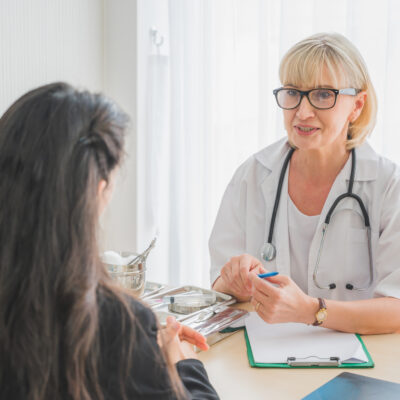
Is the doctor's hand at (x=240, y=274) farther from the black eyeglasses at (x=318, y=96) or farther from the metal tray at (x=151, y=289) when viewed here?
the black eyeglasses at (x=318, y=96)

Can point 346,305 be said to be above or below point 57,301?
below

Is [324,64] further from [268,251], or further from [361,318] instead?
[361,318]

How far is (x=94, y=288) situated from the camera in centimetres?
68

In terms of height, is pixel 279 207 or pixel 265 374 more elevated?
pixel 279 207

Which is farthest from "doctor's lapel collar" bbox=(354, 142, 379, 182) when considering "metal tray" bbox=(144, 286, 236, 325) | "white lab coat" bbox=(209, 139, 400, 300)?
"metal tray" bbox=(144, 286, 236, 325)

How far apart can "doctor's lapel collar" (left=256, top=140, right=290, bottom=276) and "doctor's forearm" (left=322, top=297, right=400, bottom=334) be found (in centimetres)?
33

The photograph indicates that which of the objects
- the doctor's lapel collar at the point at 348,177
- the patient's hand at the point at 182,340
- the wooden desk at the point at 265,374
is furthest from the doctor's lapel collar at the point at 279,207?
the patient's hand at the point at 182,340

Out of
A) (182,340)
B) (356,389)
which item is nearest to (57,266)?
(182,340)

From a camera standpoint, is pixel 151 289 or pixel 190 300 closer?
pixel 190 300

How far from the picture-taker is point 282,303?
4.03 ft

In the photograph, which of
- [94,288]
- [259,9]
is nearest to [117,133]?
[94,288]

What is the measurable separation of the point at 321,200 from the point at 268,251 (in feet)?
0.75

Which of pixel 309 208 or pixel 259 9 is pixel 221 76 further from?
pixel 309 208

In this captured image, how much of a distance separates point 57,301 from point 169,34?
211cm
